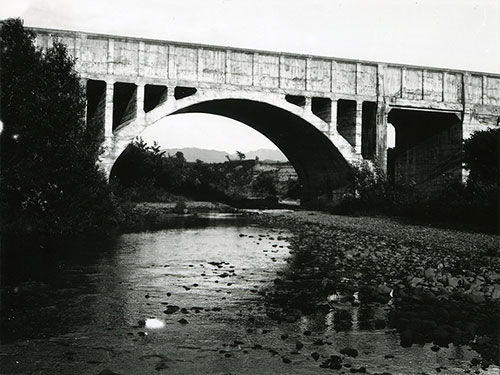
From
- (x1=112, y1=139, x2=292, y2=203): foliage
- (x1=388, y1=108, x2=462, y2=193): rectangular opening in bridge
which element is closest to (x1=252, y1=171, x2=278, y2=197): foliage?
(x1=112, y1=139, x2=292, y2=203): foliage

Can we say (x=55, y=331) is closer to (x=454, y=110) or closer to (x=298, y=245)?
(x=298, y=245)

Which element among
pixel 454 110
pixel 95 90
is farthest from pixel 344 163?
pixel 95 90

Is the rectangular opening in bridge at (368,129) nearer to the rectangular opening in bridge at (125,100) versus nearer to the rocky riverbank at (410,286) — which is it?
the rectangular opening in bridge at (125,100)

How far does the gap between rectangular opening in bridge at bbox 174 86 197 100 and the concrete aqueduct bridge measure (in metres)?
0.07

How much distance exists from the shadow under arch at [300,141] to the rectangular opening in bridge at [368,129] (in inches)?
82.4

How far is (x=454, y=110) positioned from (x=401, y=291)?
2826 cm

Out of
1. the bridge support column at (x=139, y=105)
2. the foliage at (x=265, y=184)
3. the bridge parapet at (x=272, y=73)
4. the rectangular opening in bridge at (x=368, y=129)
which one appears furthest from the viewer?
the foliage at (x=265, y=184)

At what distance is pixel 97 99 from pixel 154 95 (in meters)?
3.37

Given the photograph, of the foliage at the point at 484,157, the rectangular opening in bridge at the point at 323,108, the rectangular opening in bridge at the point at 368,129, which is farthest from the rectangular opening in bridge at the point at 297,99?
the foliage at the point at 484,157

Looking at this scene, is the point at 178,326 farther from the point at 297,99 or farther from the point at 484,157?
the point at 297,99

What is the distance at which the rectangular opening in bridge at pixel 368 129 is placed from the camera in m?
34.0

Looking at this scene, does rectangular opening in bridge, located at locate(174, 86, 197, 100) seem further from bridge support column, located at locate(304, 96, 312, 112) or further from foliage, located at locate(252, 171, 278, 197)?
foliage, located at locate(252, 171, 278, 197)

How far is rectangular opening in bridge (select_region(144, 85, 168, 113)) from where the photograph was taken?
98.9 feet

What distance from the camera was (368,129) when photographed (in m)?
35.0
